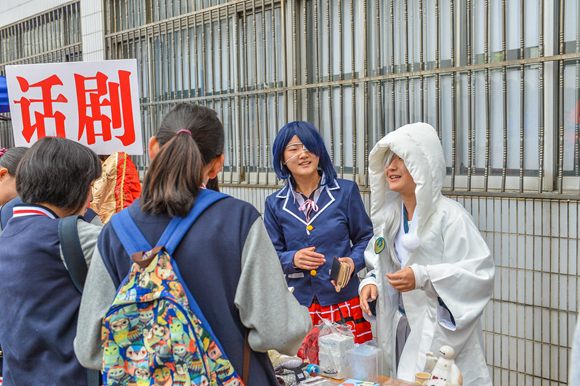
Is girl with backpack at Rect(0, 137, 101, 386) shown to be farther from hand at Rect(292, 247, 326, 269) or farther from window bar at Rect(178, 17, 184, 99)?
window bar at Rect(178, 17, 184, 99)

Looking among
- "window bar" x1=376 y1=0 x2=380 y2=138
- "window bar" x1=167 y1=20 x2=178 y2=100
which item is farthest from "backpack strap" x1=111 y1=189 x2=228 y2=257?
"window bar" x1=167 y1=20 x2=178 y2=100

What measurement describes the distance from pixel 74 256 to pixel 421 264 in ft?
5.26

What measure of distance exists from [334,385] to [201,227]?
993 mm

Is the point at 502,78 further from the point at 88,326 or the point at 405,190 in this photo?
the point at 88,326

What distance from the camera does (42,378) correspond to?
181 centimetres

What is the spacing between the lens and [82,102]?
3.87 m

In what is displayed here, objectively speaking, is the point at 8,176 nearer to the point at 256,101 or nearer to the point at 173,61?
the point at 256,101

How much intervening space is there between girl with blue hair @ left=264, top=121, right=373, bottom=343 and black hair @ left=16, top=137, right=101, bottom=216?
126 cm

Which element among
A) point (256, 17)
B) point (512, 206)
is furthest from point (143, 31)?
point (512, 206)

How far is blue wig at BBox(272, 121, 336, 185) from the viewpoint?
2.99m

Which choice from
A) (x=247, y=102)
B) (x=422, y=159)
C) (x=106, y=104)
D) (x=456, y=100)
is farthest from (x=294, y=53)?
(x=422, y=159)

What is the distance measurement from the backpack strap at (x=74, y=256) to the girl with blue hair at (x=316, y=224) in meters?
1.28

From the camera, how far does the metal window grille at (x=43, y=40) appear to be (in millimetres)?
6988

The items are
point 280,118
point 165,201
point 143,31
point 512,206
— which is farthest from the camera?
point 143,31
